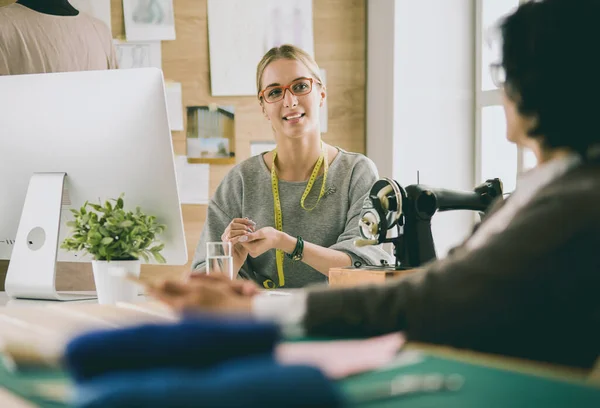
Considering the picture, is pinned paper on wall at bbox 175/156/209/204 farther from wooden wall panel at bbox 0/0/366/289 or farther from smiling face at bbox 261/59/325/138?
smiling face at bbox 261/59/325/138

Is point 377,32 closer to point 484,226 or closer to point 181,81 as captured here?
point 181,81

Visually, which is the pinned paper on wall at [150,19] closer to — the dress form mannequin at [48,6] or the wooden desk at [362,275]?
the dress form mannequin at [48,6]

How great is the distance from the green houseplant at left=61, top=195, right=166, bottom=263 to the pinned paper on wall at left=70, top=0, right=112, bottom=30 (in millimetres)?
1742

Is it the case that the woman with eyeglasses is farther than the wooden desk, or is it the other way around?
the woman with eyeglasses

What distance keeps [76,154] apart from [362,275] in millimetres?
694

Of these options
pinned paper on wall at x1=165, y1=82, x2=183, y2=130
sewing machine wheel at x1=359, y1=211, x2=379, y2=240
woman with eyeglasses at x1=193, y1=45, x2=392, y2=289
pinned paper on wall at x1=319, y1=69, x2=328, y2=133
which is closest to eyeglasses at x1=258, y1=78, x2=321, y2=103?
woman with eyeglasses at x1=193, y1=45, x2=392, y2=289

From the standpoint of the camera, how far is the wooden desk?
141 cm

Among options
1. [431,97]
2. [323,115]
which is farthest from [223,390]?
[323,115]

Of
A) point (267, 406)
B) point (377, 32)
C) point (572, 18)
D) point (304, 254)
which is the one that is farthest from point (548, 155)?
point (377, 32)

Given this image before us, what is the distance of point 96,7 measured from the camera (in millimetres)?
2979

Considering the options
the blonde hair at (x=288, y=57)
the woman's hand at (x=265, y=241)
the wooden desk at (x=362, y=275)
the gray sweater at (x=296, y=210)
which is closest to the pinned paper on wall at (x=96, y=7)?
the blonde hair at (x=288, y=57)

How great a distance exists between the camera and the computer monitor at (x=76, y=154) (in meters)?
1.51

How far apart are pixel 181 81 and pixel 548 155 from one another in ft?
7.86

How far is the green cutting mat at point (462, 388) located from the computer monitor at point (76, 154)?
93 centimetres
